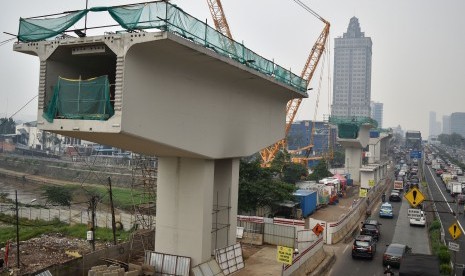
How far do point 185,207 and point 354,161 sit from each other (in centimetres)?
5066

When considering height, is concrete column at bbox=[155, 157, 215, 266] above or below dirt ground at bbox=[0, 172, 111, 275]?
above

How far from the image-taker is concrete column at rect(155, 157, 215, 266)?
1423 cm

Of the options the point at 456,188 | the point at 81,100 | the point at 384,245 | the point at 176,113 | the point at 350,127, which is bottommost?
the point at 384,245

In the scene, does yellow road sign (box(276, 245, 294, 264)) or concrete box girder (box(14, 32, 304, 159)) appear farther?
yellow road sign (box(276, 245, 294, 264))

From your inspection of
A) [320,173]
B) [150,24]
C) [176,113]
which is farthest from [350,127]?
[150,24]

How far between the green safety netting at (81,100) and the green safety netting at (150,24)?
1522 mm

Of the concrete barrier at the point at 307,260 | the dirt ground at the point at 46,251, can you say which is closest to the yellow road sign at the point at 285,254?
the concrete barrier at the point at 307,260

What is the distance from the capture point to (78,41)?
36.6ft

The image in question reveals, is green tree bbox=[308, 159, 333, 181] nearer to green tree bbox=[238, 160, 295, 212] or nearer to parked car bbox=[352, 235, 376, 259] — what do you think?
green tree bbox=[238, 160, 295, 212]

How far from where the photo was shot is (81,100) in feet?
36.6

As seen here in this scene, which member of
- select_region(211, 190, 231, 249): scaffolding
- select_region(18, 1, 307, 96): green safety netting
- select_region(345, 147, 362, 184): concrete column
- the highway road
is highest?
select_region(18, 1, 307, 96): green safety netting

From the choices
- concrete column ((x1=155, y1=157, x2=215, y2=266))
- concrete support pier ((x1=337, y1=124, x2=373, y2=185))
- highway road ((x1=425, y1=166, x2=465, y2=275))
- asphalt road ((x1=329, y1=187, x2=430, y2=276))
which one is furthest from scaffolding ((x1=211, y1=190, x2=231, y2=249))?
concrete support pier ((x1=337, y1=124, x2=373, y2=185))

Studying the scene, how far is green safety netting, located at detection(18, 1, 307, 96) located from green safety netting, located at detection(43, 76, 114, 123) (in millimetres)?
1522

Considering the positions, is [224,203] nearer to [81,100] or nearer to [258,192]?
[81,100]
